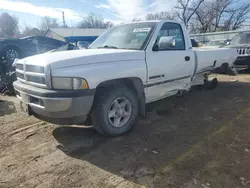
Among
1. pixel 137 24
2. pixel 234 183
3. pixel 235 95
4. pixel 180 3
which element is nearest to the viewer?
pixel 234 183

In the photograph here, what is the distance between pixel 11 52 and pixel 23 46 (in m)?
0.65

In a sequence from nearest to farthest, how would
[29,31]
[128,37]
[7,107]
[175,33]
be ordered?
[128,37], [175,33], [7,107], [29,31]

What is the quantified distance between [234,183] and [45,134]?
3043 mm

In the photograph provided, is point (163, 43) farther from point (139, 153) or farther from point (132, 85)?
point (139, 153)

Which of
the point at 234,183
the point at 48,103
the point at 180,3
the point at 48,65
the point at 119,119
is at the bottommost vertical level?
the point at 234,183

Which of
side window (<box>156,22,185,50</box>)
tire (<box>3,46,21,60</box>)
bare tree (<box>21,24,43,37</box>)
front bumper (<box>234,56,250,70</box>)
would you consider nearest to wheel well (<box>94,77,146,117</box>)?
side window (<box>156,22,185,50</box>)

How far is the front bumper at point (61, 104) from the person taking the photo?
306 centimetres

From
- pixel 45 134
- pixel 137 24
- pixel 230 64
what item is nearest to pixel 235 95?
pixel 230 64

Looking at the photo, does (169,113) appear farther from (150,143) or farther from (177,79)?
(150,143)

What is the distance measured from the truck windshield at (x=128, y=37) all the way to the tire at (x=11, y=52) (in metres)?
6.42

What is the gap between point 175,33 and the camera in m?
4.90

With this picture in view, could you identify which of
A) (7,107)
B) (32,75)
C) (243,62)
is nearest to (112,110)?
(32,75)

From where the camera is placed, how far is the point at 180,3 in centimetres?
3925

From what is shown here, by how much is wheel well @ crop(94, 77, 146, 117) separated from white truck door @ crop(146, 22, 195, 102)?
0.19 metres
